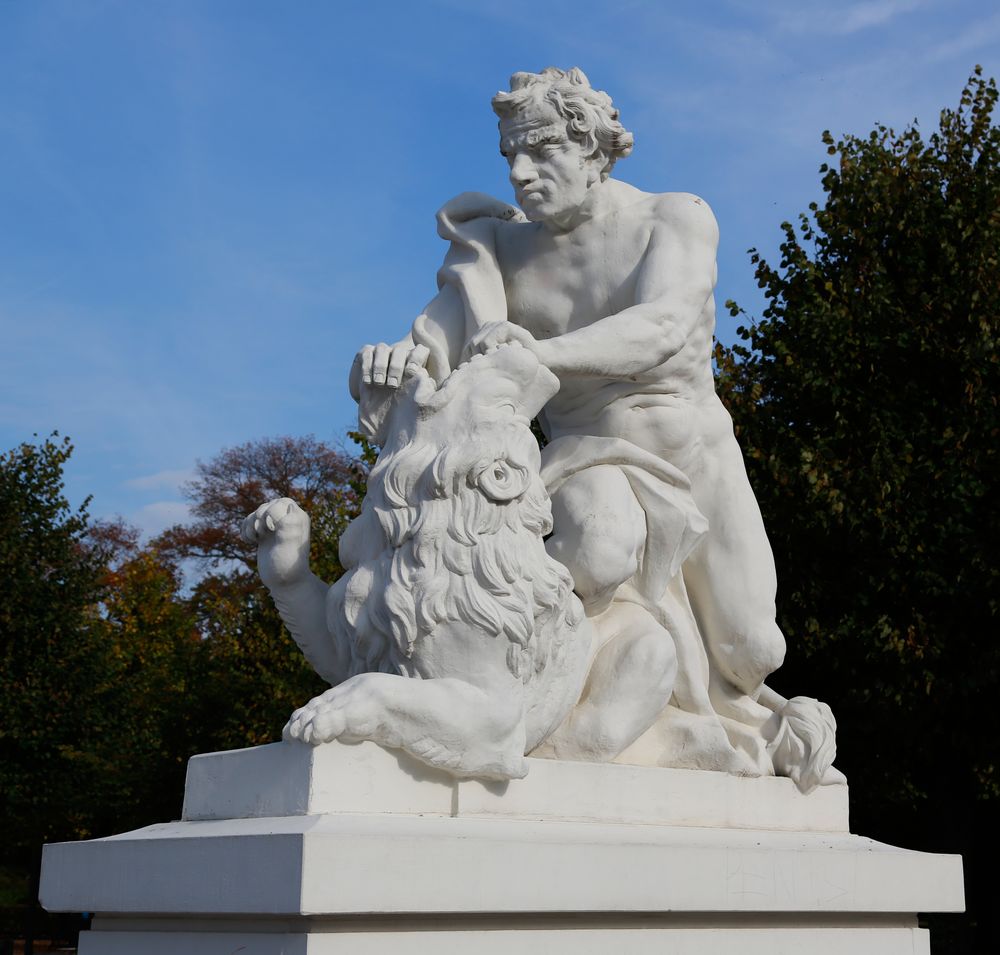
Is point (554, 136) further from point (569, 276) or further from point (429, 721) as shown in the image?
point (429, 721)

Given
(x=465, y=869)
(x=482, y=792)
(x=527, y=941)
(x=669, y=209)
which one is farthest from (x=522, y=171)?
(x=527, y=941)

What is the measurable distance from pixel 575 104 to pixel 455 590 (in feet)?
5.92

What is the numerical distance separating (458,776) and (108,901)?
98 centimetres

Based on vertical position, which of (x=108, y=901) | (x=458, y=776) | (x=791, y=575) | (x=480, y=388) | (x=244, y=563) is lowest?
(x=108, y=901)

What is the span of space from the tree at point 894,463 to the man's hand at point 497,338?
28.3 feet

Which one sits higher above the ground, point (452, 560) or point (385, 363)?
point (385, 363)

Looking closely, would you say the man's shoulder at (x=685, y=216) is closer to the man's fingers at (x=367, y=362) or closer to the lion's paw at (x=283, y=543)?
the man's fingers at (x=367, y=362)

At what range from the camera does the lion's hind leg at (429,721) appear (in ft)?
11.4

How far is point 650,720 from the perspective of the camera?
4.43 metres

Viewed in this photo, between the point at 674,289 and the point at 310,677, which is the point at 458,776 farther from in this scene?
the point at 310,677

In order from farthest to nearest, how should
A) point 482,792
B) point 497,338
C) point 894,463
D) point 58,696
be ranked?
point 58,696, point 894,463, point 497,338, point 482,792

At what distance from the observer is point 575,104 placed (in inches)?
183

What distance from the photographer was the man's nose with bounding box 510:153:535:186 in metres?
4.70

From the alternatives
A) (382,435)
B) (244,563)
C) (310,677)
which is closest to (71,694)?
(310,677)
